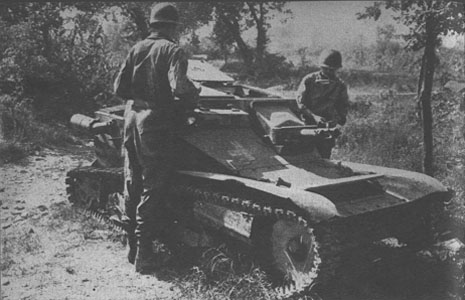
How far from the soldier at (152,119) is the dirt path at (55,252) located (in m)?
0.41

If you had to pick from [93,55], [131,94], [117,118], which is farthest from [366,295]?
[93,55]

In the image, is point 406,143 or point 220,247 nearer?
point 220,247

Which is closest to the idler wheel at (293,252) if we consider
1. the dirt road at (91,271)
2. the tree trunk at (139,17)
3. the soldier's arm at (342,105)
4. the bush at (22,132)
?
the dirt road at (91,271)

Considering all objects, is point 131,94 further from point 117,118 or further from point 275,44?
point 275,44

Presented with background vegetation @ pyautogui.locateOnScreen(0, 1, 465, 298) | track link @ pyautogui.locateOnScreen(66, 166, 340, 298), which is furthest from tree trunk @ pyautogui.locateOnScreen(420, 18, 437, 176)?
track link @ pyautogui.locateOnScreen(66, 166, 340, 298)

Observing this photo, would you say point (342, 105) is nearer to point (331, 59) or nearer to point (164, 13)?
point (331, 59)

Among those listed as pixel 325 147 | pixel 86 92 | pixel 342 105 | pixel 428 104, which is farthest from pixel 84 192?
pixel 86 92

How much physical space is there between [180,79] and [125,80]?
84 centimetres

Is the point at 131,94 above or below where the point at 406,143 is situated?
above

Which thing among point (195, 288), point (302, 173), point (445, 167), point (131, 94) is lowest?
point (195, 288)

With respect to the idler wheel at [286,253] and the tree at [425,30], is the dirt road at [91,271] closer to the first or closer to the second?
the idler wheel at [286,253]

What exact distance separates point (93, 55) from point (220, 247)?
9436 millimetres

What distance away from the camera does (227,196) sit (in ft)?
16.1

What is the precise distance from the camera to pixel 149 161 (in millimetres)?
5445
